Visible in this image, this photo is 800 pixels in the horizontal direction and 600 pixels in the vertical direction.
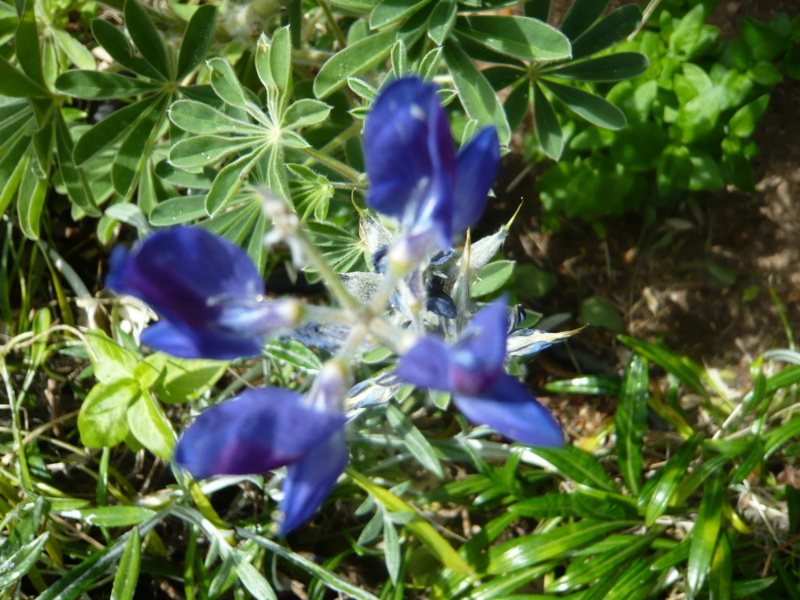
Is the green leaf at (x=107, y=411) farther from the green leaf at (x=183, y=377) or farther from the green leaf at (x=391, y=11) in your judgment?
the green leaf at (x=391, y=11)

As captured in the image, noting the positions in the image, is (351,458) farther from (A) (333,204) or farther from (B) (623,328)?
(B) (623,328)

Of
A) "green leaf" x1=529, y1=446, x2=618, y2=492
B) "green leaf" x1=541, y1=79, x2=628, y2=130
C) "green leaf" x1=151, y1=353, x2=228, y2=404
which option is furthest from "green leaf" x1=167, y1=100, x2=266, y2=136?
"green leaf" x1=529, y1=446, x2=618, y2=492

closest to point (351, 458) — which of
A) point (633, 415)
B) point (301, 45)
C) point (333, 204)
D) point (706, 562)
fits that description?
point (333, 204)

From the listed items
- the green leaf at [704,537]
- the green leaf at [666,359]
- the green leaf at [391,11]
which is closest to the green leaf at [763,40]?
the green leaf at [666,359]

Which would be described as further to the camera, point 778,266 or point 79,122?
point 778,266

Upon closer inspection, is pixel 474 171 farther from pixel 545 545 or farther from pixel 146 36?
pixel 545 545

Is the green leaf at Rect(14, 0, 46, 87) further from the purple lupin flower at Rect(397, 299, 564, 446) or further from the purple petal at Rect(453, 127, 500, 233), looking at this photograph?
the purple lupin flower at Rect(397, 299, 564, 446)

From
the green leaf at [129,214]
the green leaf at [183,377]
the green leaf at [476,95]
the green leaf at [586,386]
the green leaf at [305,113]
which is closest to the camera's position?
the green leaf at [305,113]

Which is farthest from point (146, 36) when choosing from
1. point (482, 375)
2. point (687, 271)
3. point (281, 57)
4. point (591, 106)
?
point (687, 271)
